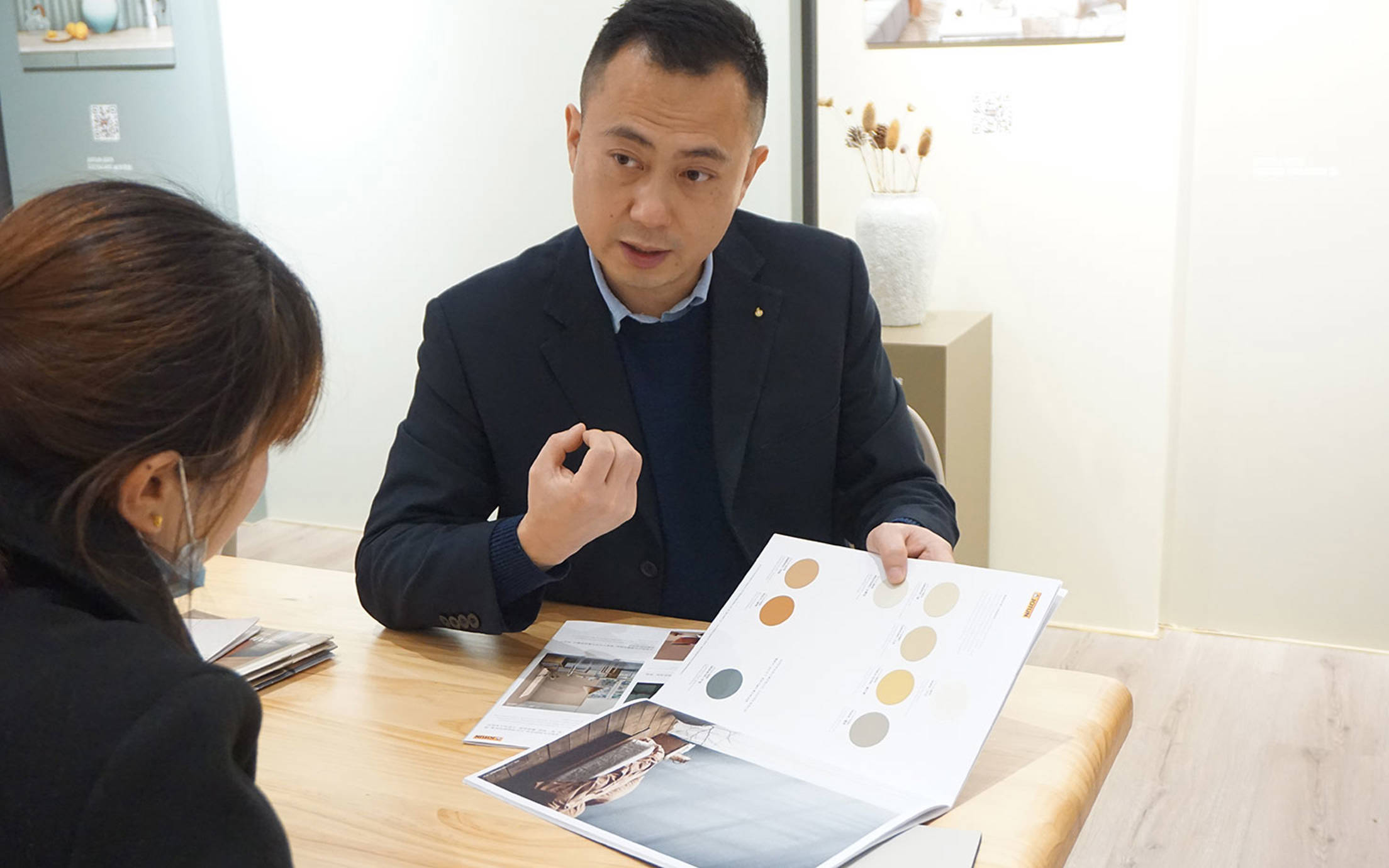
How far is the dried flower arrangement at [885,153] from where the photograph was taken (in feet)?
10.4

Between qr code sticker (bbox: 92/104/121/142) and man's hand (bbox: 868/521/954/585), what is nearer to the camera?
man's hand (bbox: 868/521/954/585)

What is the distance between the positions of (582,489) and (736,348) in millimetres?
489

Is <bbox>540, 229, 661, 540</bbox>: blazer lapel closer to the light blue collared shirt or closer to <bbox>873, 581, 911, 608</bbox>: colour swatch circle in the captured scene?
the light blue collared shirt

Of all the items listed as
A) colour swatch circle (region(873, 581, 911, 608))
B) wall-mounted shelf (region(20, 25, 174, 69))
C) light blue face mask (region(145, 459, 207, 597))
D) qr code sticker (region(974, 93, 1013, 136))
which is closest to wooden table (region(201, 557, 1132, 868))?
colour swatch circle (region(873, 581, 911, 608))

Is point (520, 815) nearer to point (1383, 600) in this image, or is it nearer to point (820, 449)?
point (820, 449)

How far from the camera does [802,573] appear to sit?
1.28 metres

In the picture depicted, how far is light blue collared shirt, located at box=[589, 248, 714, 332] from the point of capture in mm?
1681

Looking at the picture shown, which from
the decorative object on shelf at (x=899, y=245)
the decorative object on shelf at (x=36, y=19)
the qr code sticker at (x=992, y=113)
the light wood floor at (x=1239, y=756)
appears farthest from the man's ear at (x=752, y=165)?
the decorative object on shelf at (x=36, y=19)

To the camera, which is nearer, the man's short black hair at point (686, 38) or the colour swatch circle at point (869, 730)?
the colour swatch circle at point (869, 730)

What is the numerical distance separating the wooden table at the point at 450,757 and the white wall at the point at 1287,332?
2.19 meters

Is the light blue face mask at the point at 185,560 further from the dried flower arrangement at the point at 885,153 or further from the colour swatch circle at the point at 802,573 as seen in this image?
the dried flower arrangement at the point at 885,153

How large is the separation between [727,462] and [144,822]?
1042 mm

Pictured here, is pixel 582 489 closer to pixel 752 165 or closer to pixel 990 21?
pixel 752 165

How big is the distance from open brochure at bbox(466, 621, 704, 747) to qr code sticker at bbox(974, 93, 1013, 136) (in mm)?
2177
